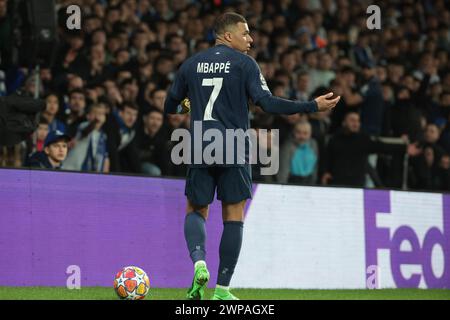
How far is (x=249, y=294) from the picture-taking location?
11.0 m

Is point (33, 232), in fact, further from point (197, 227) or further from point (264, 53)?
point (264, 53)

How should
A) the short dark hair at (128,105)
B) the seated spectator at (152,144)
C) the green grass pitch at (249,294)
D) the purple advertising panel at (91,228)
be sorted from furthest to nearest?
the short dark hair at (128,105)
the seated spectator at (152,144)
the purple advertising panel at (91,228)
the green grass pitch at (249,294)

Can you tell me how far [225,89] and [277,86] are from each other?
6478 millimetres

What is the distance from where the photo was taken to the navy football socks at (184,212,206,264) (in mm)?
8827

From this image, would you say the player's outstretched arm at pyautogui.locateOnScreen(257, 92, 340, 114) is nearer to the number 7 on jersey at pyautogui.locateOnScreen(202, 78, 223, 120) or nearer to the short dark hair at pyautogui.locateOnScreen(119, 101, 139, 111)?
the number 7 on jersey at pyautogui.locateOnScreen(202, 78, 223, 120)

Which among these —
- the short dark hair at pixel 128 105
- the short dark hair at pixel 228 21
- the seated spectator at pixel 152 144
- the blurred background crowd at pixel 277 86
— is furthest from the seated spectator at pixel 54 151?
the short dark hair at pixel 228 21

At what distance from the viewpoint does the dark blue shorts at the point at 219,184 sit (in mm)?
8859

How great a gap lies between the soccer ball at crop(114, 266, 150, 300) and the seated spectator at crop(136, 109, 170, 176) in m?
4.49

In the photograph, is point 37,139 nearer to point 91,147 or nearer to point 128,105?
point 91,147

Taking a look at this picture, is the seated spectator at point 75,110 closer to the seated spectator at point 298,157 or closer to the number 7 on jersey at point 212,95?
the seated spectator at point 298,157

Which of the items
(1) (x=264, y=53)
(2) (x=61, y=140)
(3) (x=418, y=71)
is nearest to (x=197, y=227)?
(2) (x=61, y=140)

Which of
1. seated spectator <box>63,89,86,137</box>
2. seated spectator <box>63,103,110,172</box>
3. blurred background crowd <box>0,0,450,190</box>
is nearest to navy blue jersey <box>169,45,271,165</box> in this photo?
blurred background crowd <box>0,0,450,190</box>

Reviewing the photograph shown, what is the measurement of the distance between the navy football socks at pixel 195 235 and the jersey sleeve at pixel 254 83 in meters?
1.07

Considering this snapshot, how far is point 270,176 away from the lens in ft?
46.3
